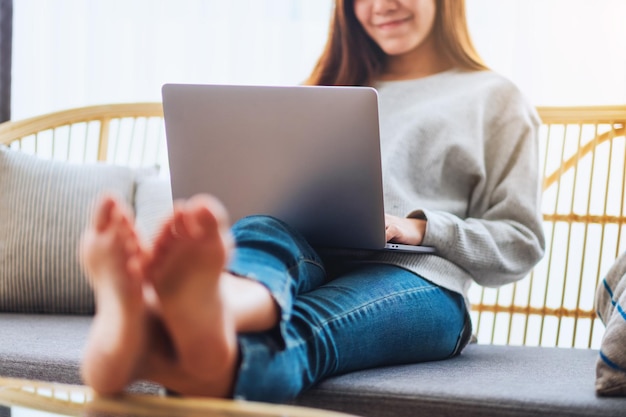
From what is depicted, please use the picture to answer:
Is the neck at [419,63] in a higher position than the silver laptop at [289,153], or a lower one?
higher

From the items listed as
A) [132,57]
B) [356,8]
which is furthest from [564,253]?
[132,57]

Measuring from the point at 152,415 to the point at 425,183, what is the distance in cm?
78

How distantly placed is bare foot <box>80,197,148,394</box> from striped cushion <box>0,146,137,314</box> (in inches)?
36.2

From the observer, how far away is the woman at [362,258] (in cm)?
74

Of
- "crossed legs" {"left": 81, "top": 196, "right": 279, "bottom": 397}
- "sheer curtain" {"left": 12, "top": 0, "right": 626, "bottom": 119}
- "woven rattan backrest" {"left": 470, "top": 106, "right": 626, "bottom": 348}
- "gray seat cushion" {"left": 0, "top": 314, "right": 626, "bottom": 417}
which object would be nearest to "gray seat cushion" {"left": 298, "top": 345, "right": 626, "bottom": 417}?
"gray seat cushion" {"left": 0, "top": 314, "right": 626, "bottom": 417}

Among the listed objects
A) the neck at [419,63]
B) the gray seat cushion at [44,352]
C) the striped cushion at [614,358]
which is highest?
the neck at [419,63]

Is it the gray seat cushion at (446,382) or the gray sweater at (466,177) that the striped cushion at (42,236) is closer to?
the gray seat cushion at (446,382)

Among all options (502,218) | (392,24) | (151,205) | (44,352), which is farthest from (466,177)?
(44,352)

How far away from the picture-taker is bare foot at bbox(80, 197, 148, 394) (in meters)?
0.73

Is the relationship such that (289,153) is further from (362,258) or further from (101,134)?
(101,134)

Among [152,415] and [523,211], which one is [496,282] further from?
[152,415]

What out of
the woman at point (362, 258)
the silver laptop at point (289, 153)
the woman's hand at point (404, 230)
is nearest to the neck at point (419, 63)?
the woman at point (362, 258)

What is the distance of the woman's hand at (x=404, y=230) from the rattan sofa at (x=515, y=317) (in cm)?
19

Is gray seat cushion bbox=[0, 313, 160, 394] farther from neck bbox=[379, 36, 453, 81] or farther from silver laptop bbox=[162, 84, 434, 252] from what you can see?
neck bbox=[379, 36, 453, 81]
